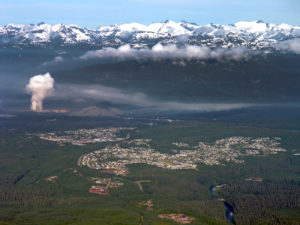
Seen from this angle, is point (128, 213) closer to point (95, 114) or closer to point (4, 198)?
point (4, 198)

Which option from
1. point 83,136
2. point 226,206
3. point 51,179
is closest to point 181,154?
point 83,136

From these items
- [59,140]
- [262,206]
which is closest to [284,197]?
[262,206]

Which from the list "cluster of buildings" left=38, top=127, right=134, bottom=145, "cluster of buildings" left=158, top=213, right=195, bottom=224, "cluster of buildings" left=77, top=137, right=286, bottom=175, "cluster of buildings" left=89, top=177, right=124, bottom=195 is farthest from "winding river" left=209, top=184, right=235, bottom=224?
"cluster of buildings" left=38, top=127, right=134, bottom=145

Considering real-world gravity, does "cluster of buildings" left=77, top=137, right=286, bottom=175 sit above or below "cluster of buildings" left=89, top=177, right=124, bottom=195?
above

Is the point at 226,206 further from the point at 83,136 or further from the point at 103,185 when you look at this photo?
the point at 83,136

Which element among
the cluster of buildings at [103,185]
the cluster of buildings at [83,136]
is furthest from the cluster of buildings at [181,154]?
the cluster of buildings at [83,136]

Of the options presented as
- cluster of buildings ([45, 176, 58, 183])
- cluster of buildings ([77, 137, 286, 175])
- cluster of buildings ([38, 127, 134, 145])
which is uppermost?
cluster of buildings ([38, 127, 134, 145])

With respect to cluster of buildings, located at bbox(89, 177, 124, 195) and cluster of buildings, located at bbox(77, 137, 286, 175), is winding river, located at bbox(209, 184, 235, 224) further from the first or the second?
cluster of buildings, located at bbox(89, 177, 124, 195)
